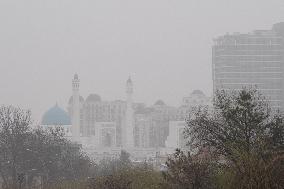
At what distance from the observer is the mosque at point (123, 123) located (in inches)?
4195

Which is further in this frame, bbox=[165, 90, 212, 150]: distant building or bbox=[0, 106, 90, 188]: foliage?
bbox=[165, 90, 212, 150]: distant building

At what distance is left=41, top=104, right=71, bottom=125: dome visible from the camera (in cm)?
10588

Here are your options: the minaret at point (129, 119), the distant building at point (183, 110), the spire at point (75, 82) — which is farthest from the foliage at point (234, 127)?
the distant building at point (183, 110)

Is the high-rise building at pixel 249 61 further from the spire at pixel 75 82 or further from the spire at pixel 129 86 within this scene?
the spire at pixel 75 82

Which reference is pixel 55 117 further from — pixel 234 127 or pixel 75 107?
pixel 234 127

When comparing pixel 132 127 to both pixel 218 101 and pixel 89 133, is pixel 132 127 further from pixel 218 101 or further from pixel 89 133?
pixel 218 101

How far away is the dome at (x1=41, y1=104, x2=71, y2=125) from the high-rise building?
1429 inches

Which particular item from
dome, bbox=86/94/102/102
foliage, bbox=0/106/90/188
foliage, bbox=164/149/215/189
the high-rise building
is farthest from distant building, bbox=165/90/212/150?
foliage, bbox=164/149/215/189

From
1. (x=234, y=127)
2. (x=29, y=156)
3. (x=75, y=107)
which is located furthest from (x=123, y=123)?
(x=234, y=127)

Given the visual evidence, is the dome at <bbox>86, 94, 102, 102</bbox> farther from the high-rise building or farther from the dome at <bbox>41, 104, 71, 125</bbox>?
the high-rise building

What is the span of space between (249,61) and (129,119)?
35.4 metres

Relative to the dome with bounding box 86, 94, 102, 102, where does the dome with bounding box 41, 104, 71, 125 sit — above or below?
below

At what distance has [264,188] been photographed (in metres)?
10.9

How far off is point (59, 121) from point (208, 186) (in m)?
93.5
